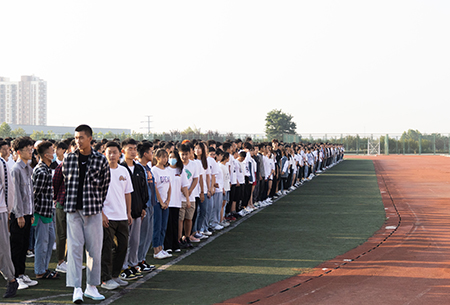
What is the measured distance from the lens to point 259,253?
905 centimetres

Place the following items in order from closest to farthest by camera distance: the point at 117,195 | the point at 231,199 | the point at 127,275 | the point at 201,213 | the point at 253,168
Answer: the point at 117,195
the point at 127,275
the point at 201,213
the point at 231,199
the point at 253,168

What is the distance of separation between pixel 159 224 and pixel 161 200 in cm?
48

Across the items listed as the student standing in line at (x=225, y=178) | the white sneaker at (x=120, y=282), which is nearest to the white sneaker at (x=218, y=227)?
the student standing in line at (x=225, y=178)

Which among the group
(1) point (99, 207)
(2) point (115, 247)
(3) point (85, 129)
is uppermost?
(3) point (85, 129)

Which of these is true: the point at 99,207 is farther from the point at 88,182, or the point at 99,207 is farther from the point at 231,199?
the point at 231,199

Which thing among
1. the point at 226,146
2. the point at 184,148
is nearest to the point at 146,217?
the point at 184,148

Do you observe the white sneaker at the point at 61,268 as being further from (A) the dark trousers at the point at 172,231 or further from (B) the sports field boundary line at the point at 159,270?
(A) the dark trousers at the point at 172,231

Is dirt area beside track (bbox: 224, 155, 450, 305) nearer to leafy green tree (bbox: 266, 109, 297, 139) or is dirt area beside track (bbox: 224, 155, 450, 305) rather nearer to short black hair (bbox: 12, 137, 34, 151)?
short black hair (bbox: 12, 137, 34, 151)

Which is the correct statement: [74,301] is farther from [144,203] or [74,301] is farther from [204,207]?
[204,207]

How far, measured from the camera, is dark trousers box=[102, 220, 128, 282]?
6.73m

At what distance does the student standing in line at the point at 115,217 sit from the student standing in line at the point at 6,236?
1230 mm

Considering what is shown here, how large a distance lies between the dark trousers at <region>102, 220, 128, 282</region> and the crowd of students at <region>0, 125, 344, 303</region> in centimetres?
1

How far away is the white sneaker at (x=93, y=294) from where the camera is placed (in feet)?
20.3

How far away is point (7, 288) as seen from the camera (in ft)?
21.1
